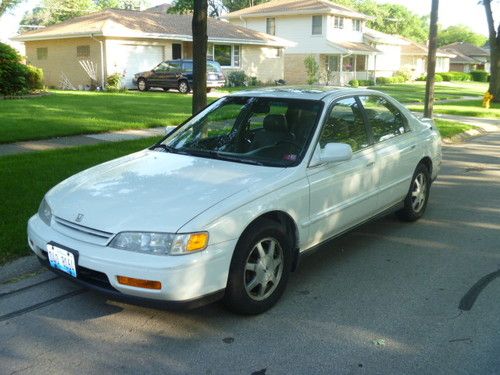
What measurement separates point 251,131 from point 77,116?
10401 millimetres

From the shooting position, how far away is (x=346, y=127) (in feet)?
16.6

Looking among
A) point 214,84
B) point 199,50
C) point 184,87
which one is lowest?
point 184,87

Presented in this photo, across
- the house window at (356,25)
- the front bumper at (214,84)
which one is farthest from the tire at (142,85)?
the house window at (356,25)

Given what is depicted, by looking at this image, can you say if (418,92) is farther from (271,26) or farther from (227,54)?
(271,26)

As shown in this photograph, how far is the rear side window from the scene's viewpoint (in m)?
5.51

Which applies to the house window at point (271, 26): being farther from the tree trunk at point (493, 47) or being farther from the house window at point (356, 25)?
the tree trunk at point (493, 47)

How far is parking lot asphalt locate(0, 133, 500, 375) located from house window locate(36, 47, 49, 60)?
30.3 meters

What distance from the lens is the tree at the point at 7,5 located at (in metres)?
42.1

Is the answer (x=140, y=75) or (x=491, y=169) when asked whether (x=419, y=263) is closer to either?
(x=491, y=169)

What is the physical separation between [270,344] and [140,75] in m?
25.8

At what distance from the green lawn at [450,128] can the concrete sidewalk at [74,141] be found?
692 cm

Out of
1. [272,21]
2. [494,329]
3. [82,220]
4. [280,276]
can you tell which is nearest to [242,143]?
[280,276]

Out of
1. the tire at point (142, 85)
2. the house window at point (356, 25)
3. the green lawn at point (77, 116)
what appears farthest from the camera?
the house window at point (356, 25)

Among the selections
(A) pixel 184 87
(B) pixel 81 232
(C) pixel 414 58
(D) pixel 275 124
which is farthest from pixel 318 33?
(B) pixel 81 232
